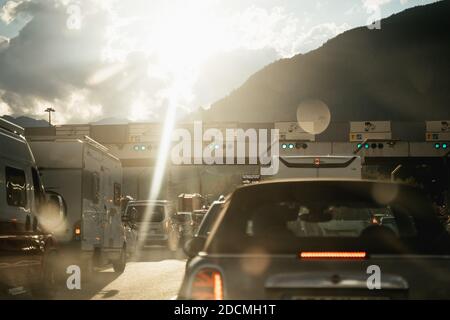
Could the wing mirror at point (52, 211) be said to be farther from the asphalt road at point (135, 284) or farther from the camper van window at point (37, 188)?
the asphalt road at point (135, 284)

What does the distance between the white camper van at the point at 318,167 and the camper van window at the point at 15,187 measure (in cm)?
644

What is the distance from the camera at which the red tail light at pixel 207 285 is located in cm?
427

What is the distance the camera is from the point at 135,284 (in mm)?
15414

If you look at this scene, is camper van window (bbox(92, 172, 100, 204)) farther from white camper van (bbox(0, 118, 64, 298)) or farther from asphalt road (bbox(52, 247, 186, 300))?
white camper van (bbox(0, 118, 64, 298))

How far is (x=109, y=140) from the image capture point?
67000 millimetres

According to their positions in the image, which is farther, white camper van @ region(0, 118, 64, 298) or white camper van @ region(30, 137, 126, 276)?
white camper van @ region(30, 137, 126, 276)

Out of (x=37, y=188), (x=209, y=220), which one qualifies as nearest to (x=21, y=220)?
(x=37, y=188)

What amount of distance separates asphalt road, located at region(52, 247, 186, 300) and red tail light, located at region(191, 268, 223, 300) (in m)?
7.83

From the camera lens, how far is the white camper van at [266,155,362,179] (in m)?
15.4

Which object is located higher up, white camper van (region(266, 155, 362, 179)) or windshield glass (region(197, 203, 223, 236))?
white camper van (region(266, 155, 362, 179))

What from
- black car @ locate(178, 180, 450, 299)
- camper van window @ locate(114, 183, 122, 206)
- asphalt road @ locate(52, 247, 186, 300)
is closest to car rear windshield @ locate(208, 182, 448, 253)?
black car @ locate(178, 180, 450, 299)
